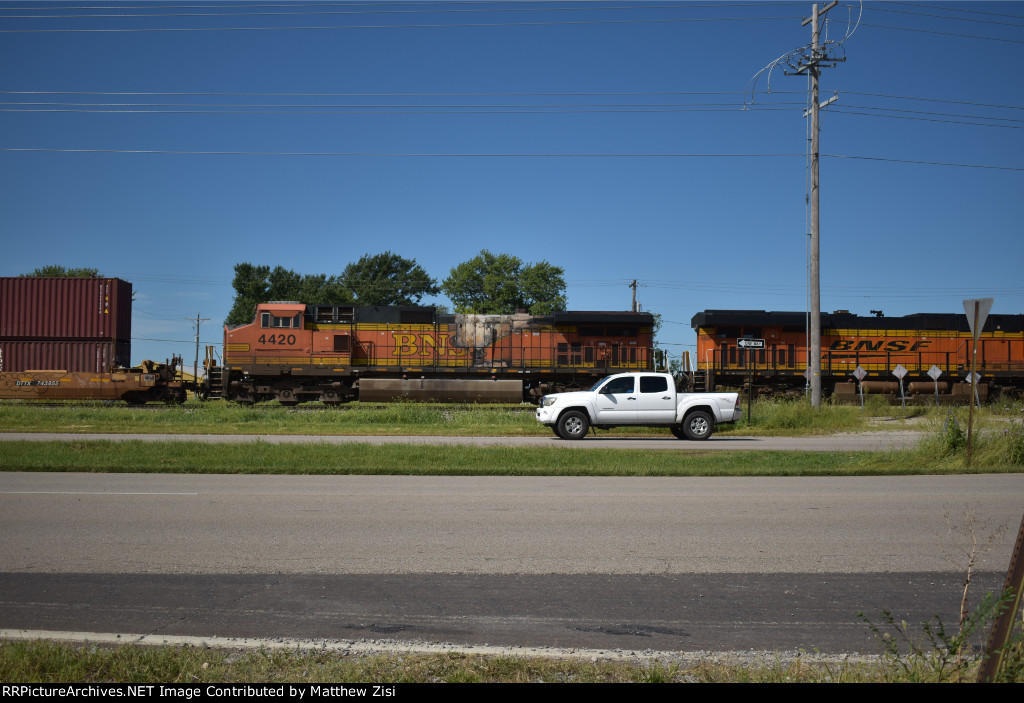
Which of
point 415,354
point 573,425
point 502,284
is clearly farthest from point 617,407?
point 502,284

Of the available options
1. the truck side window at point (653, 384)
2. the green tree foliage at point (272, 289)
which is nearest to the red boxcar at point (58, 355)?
the truck side window at point (653, 384)

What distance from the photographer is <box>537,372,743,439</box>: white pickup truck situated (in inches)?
793

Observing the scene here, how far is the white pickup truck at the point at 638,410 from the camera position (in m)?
20.1

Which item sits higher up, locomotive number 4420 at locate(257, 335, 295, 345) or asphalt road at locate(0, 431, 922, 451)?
locomotive number 4420 at locate(257, 335, 295, 345)

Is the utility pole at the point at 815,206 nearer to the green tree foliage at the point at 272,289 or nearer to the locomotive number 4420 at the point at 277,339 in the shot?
the locomotive number 4420 at the point at 277,339

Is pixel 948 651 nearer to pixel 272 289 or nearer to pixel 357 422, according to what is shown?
pixel 357 422

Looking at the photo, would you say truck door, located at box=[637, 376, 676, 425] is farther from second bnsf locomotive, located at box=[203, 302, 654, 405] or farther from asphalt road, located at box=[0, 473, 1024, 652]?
second bnsf locomotive, located at box=[203, 302, 654, 405]

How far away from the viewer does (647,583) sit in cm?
582

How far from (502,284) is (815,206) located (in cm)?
5551

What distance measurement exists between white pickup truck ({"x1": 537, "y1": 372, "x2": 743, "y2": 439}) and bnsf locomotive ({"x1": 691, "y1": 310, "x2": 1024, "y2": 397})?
13.7m

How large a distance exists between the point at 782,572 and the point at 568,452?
30.5ft

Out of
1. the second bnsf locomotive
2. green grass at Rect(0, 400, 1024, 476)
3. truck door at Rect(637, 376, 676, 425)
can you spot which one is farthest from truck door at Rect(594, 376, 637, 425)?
the second bnsf locomotive

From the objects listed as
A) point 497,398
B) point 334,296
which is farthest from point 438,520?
point 334,296
